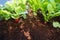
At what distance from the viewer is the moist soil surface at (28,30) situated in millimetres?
1449

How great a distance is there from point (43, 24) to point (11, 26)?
0.26 meters

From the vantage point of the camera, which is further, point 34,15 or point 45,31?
point 34,15

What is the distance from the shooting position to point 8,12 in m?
1.49

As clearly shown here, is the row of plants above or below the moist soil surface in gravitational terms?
above

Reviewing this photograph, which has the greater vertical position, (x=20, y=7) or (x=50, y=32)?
(x=20, y=7)

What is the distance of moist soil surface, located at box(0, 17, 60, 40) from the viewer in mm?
1449

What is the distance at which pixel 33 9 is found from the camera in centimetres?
159

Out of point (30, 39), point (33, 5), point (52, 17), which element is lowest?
point (30, 39)

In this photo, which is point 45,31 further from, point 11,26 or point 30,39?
point 11,26

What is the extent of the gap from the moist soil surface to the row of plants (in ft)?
→ 0.16

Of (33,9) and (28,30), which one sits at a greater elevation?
(33,9)

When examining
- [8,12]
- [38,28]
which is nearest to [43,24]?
[38,28]

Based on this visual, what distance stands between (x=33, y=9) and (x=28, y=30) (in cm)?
20

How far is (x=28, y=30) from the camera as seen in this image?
4.89ft
